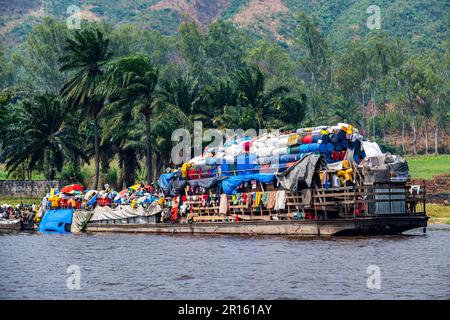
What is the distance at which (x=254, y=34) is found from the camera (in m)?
177

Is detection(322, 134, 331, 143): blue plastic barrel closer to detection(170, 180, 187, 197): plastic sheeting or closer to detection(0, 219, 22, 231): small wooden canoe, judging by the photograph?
detection(170, 180, 187, 197): plastic sheeting

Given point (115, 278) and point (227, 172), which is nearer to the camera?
point (115, 278)

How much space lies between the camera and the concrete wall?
260 feet

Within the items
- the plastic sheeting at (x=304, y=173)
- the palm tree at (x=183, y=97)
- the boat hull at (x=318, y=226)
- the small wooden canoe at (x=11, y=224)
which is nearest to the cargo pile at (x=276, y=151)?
the plastic sheeting at (x=304, y=173)

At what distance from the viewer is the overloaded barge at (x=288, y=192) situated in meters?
45.3

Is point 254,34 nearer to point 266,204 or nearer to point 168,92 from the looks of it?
point 168,92

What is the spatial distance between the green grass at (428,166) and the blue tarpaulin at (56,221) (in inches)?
1442

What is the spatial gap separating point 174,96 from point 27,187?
16736 millimetres

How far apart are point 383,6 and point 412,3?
5.96 m

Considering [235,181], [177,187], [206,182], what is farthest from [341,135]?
[177,187]
